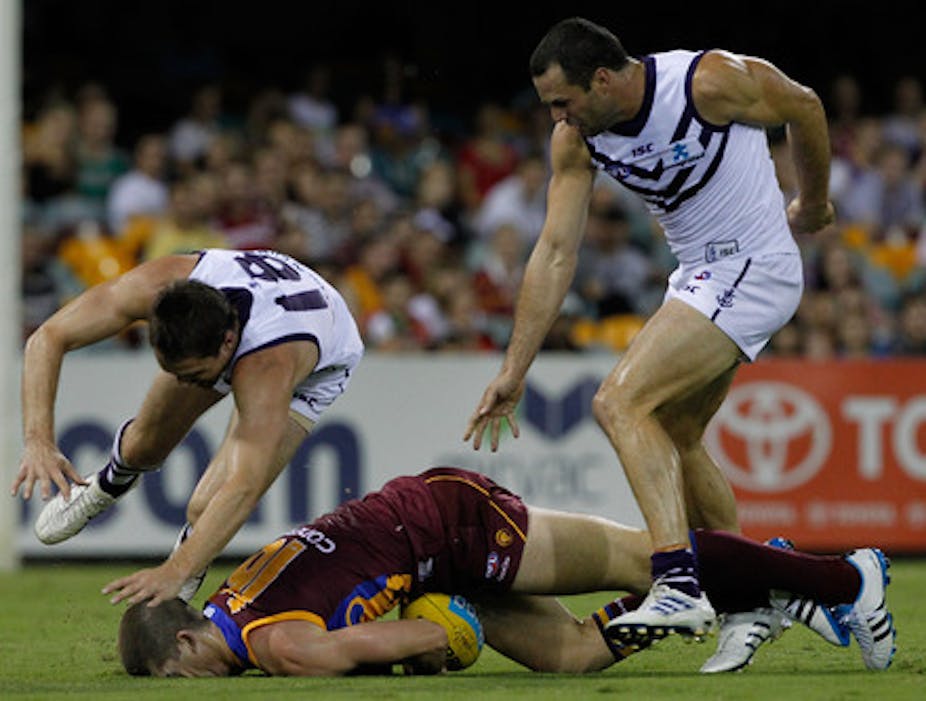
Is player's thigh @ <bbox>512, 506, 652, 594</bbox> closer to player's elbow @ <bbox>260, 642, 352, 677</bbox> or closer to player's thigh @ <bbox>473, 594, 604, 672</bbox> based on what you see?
player's thigh @ <bbox>473, 594, 604, 672</bbox>

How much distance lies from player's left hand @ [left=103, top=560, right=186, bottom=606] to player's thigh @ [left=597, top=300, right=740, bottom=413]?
1.66 m

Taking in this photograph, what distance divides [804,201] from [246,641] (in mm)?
2835

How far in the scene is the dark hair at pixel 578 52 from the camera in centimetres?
714

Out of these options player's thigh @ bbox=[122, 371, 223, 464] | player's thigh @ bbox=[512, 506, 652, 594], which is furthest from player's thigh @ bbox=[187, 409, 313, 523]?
player's thigh @ bbox=[512, 506, 652, 594]

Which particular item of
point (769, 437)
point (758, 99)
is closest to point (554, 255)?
point (758, 99)

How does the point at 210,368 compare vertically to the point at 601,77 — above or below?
below

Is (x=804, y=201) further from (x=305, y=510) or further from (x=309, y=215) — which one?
(x=309, y=215)

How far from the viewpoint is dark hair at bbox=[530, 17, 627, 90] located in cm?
Result: 714

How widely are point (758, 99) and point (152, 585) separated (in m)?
2.84

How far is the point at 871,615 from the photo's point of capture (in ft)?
22.4

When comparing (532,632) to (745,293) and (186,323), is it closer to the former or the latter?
(745,293)

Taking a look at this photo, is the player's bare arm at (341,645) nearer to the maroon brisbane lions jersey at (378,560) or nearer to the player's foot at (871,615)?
the maroon brisbane lions jersey at (378,560)

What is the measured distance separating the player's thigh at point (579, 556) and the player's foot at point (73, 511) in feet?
7.82

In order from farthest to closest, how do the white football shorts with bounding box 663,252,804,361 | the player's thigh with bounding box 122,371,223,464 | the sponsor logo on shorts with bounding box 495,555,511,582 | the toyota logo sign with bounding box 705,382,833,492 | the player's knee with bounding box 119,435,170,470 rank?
the toyota logo sign with bounding box 705,382,833,492 < the player's knee with bounding box 119,435,170,470 < the player's thigh with bounding box 122,371,223,464 < the white football shorts with bounding box 663,252,804,361 < the sponsor logo on shorts with bounding box 495,555,511,582
